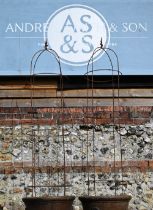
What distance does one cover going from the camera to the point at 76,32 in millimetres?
9977

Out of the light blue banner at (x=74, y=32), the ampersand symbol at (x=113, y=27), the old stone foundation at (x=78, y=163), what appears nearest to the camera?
the old stone foundation at (x=78, y=163)

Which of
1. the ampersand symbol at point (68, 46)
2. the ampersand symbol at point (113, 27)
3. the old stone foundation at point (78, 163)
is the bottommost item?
the old stone foundation at point (78, 163)

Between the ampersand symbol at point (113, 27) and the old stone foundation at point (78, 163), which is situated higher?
the ampersand symbol at point (113, 27)

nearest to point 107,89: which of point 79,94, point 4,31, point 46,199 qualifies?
point 79,94

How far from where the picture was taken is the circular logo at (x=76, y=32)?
9.89 metres

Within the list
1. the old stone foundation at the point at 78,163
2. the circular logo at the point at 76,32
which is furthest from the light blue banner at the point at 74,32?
the old stone foundation at the point at 78,163

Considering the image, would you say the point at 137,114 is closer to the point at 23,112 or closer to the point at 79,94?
the point at 79,94

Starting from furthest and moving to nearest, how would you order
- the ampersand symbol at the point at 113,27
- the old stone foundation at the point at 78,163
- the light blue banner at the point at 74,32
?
the ampersand symbol at the point at 113,27 < the light blue banner at the point at 74,32 < the old stone foundation at the point at 78,163

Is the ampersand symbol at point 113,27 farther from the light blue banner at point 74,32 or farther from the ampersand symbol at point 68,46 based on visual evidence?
the ampersand symbol at point 68,46

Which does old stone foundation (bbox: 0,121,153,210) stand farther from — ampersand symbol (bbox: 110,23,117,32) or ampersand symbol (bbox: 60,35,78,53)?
ampersand symbol (bbox: 110,23,117,32)

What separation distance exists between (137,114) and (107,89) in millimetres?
630

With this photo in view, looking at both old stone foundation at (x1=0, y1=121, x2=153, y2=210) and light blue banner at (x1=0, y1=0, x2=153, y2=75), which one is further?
light blue banner at (x1=0, y1=0, x2=153, y2=75)

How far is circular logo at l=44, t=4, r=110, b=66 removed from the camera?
9.89 metres

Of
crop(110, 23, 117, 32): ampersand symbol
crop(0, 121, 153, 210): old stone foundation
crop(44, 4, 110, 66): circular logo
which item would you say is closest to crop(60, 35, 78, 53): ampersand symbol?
crop(44, 4, 110, 66): circular logo
